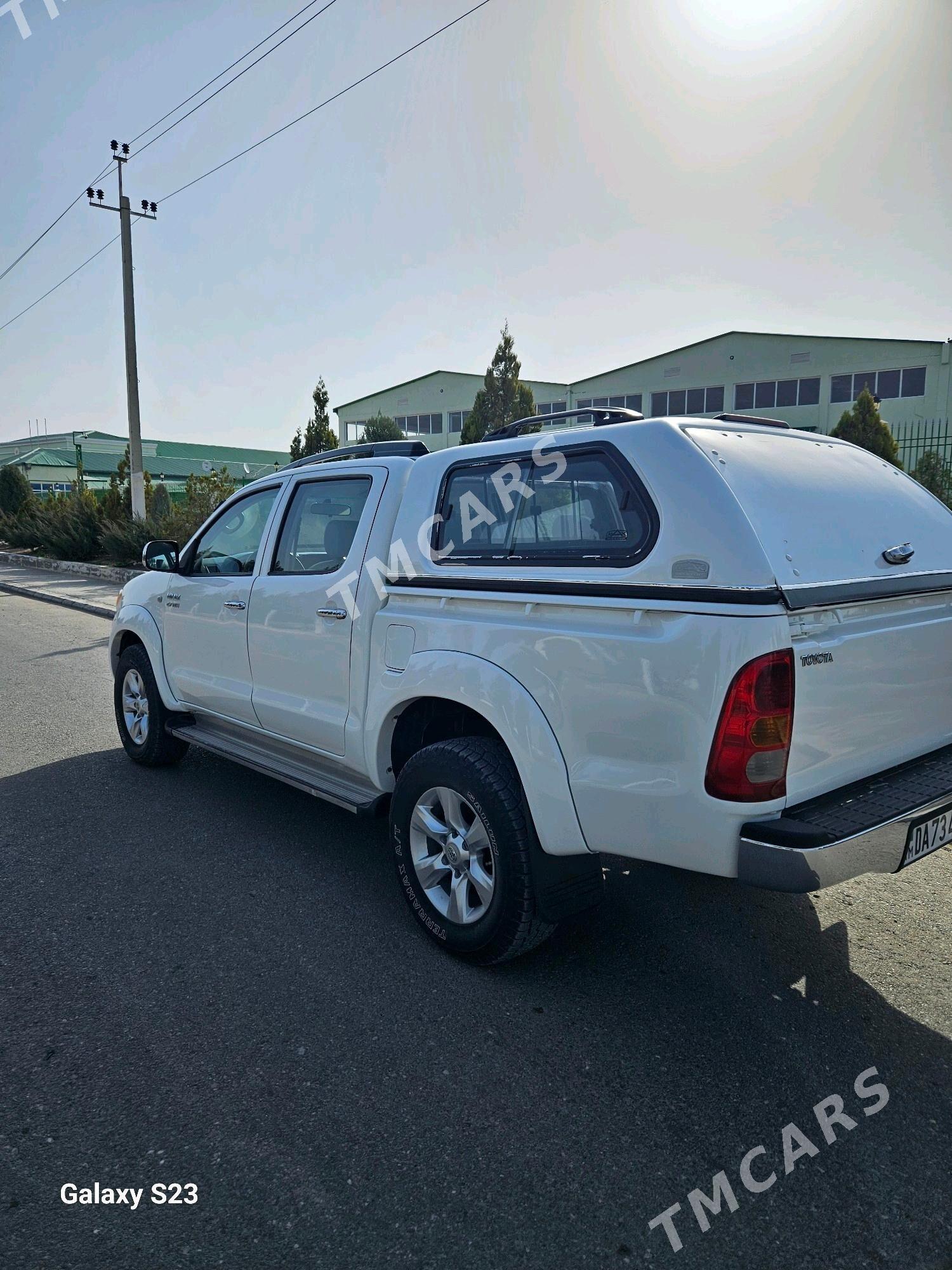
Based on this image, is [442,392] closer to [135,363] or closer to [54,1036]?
[135,363]

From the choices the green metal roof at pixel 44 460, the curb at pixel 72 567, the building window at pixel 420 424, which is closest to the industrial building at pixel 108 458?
the green metal roof at pixel 44 460

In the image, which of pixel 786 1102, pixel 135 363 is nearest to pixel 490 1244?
pixel 786 1102

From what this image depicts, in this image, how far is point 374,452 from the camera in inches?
170

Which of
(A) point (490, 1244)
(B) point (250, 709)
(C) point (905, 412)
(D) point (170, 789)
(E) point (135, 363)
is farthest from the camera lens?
(C) point (905, 412)

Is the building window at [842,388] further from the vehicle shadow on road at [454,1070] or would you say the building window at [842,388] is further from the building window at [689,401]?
the vehicle shadow on road at [454,1070]

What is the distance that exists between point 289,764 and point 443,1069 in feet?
6.66

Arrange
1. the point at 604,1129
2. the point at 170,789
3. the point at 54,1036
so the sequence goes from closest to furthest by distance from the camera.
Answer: the point at 604,1129 < the point at 54,1036 < the point at 170,789

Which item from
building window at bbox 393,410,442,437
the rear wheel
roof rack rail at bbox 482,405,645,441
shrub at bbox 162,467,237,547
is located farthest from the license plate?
building window at bbox 393,410,442,437

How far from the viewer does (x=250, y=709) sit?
15.3 ft

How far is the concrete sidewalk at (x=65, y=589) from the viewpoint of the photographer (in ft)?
49.3

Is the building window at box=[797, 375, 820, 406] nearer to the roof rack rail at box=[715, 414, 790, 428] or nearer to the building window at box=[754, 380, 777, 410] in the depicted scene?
the building window at box=[754, 380, 777, 410]

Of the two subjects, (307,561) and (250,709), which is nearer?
(307,561)

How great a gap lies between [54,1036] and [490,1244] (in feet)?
5.31

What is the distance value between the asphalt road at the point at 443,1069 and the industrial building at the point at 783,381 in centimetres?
3216
